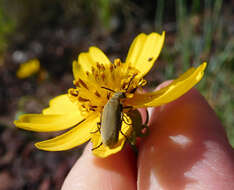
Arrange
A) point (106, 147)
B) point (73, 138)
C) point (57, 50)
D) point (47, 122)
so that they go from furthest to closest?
point (57, 50)
point (47, 122)
point (73, 138)
point (106, 147)

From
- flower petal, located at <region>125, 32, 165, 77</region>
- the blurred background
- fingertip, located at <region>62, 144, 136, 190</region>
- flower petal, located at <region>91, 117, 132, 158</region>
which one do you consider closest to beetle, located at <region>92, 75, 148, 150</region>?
flower petal, located at <region>91, 117, 132, 158</region>

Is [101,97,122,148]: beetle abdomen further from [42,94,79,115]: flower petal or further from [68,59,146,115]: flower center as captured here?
[42,94,79,115]: flower petal

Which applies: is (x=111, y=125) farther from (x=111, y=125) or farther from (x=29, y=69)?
(x=29, y=69)

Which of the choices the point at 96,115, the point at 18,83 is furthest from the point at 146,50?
the point at 18,83

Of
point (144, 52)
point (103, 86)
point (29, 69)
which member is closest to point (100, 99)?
point (103, 86)

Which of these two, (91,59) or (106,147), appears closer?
(106,147)

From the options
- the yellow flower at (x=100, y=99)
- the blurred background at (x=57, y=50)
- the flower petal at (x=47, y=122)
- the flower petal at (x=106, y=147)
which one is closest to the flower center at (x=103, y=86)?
the yellow flower at (x=100, y=99)

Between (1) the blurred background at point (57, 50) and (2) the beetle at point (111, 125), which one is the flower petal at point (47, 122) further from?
(1) the blurred background at point (57, 50)
